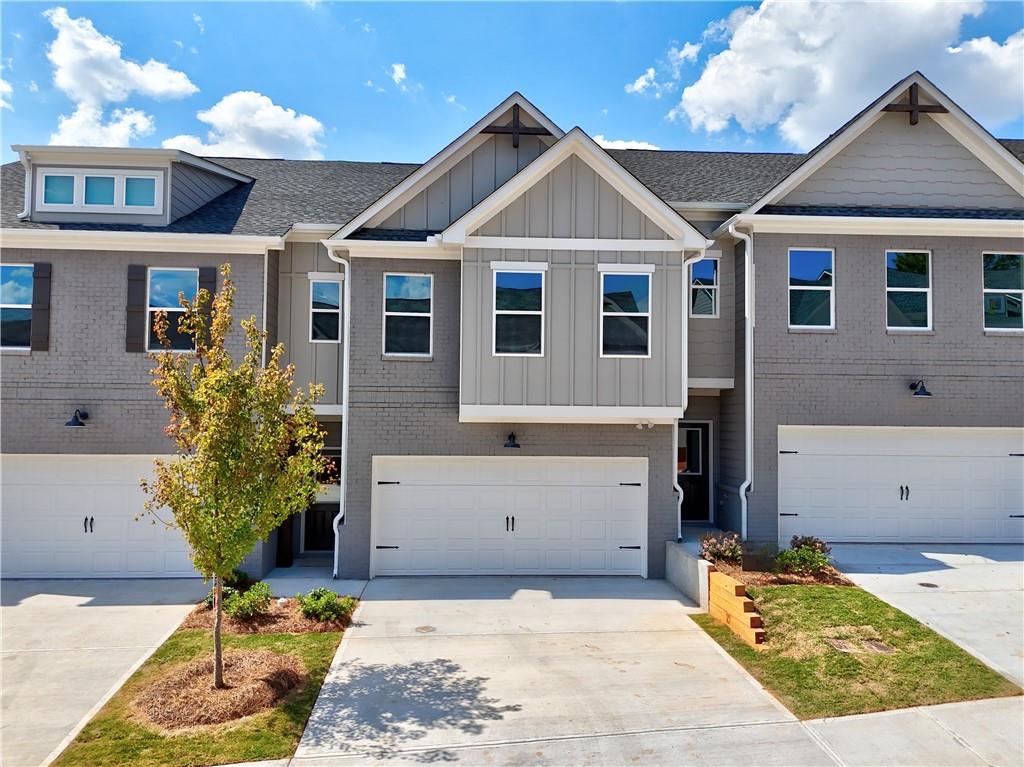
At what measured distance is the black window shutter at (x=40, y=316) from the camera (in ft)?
38.1

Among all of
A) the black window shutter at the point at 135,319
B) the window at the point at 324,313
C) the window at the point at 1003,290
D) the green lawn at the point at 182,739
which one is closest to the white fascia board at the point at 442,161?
the window at the point at 324,313

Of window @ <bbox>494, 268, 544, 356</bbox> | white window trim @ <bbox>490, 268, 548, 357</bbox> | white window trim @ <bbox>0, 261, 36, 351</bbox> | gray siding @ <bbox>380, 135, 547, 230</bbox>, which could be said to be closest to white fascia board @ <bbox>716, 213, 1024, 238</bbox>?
white window trim @ <bbox>490, 268, 548, 357</bbox>

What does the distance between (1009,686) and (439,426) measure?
8646mm

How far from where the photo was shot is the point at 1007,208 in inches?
501

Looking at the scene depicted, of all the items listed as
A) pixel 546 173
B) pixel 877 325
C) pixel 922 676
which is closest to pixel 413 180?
pixel 546 173

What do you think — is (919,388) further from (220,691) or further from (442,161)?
(220,691)

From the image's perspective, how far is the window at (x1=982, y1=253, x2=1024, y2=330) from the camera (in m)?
12.3

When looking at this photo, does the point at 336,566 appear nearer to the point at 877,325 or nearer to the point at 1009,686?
the point at 1009,686

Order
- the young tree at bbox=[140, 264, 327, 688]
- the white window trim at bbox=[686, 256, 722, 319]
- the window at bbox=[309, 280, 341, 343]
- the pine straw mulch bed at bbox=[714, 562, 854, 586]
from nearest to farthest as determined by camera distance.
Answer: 1. the young tree at bbox=[140, 264, 327, 688]
2. the pine straw mulch bed at bbox=[714, 562, 854, 586]
3. the window at bbox=[309, 280, 341, 343]
4. the white window trim at bbox=[686, 256, 722, 319]

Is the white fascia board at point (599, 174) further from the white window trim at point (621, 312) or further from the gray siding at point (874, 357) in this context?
the gray siding at point (874, 357)

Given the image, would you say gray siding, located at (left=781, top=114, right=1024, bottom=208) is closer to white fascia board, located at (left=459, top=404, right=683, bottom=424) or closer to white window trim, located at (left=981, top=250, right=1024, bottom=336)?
white window trim, located at (left=981, top=250, right=1024, bottom=336)

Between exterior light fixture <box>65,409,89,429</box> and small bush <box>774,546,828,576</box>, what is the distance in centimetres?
1195

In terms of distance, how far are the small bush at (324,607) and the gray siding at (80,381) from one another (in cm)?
430

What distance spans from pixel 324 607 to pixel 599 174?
27.4 ft
